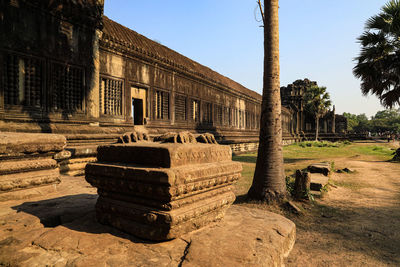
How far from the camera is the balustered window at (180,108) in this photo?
33.9 ft

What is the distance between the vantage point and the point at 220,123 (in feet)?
46.5

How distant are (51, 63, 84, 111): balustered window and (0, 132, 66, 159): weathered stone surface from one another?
320cm

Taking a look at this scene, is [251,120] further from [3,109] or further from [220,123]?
[3,109]

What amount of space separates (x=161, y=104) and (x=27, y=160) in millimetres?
6725

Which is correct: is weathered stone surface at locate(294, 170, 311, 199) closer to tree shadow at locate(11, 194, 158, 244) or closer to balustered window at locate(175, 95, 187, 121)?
tree shadow at locate(11, 194, 158, 244)

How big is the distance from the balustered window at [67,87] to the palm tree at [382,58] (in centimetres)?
1263

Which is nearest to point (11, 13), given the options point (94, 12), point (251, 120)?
point (94, 12)

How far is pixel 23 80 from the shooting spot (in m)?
5.27

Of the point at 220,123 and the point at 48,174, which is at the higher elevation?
the point at 220,123

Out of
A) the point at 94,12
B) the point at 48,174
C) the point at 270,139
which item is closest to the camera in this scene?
the point at 48,174

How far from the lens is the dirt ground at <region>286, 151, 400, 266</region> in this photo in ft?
9.04

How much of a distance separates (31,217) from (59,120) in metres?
Result: 4.39

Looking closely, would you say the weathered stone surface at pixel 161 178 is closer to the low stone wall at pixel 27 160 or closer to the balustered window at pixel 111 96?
the low stone wall at pixel 27 160

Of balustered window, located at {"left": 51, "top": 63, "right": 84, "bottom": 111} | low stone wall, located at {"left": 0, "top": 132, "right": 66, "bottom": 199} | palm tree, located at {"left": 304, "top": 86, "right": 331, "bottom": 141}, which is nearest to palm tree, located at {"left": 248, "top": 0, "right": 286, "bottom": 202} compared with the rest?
low stone wall, located at {"left": 0, "top": 132, "right": 66, "bottom": 199}
